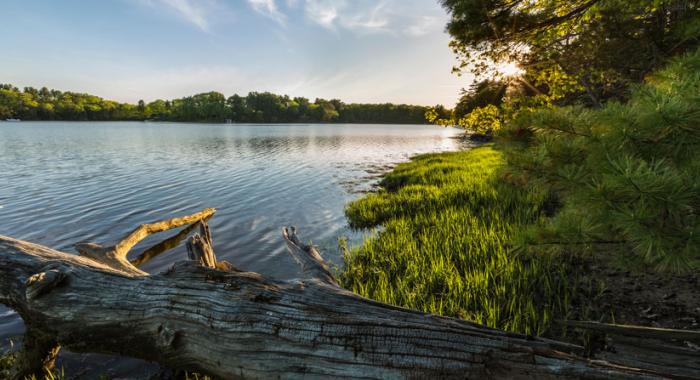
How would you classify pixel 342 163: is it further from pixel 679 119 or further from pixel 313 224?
pixel 679 119

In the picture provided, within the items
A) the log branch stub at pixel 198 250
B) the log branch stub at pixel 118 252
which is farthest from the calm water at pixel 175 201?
the log branch stub at pixel 198 250

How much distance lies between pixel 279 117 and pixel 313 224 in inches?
6817

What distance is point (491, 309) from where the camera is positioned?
169 inches

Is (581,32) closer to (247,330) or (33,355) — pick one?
(247,330)

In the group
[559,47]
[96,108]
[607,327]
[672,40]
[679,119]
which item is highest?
[96,108]

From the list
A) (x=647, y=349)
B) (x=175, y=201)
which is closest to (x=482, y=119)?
(x=647, y=349)

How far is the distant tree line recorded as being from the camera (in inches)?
5659

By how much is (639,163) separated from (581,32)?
7.87m

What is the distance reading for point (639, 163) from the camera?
6.73ft

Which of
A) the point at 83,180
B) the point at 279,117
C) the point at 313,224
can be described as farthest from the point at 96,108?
the point at 313,224

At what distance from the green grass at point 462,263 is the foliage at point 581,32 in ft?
10.3

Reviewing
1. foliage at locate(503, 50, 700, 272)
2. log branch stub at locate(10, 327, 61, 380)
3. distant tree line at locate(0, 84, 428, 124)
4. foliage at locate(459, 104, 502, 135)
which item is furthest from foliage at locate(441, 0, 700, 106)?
distant tree line at locate(0, 84, 428, 124)

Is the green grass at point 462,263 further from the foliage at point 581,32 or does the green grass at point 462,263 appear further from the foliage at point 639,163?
the foliage at point 581,32

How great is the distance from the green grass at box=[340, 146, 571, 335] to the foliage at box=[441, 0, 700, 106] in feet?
10.3
